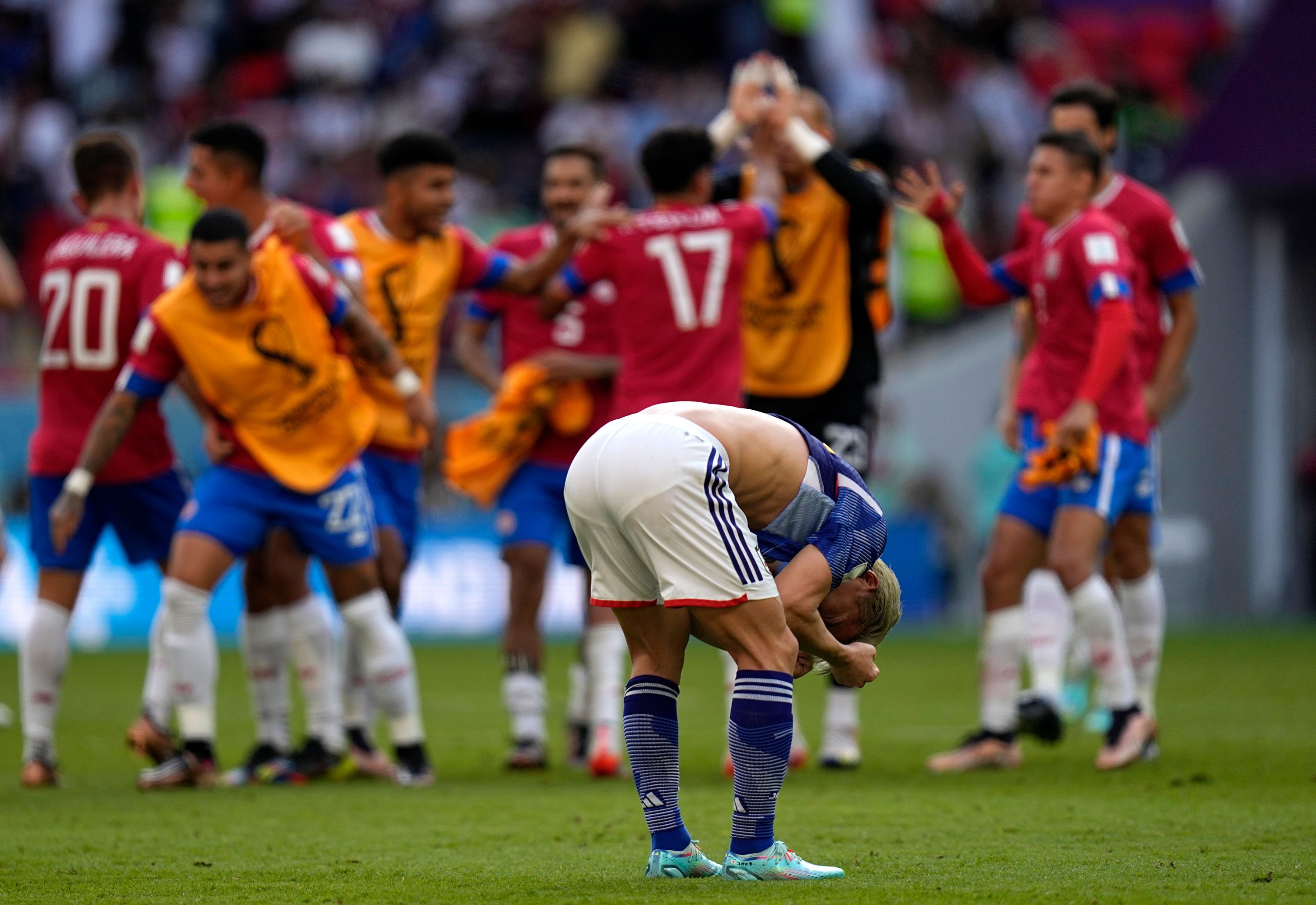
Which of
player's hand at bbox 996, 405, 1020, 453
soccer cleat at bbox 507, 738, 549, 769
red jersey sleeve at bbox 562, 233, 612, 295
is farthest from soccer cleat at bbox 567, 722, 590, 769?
player's hand at bbox 996, 405, 1020, 453

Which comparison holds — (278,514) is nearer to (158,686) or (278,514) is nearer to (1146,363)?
(158,686)

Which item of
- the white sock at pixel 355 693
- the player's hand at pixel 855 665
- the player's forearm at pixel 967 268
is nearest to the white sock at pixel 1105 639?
the player's forearm at pixel 967 268

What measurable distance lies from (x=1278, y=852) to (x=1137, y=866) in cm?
48

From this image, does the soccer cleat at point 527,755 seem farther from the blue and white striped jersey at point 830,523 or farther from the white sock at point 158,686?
the blue and white striped jersey at point 830,523

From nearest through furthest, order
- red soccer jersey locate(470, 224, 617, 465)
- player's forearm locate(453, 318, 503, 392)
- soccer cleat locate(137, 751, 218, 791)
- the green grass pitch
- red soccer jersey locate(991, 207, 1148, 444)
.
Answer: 1. the green grass pitch
2. soccer cleat locate(137, 751, 218, 791)
3. red soccer jersey locate(991, 207, 1148, 444)
4. red soccer jersey locate(470, 224, 617, 465)
5. player's forearm locate(453, 318, 503, 392)

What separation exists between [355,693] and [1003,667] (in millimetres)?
2868

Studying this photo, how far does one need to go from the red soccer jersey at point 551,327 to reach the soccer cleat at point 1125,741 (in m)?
2.66

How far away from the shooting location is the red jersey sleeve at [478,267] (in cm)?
800

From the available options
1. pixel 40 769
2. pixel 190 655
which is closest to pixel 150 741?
pixel 190 655

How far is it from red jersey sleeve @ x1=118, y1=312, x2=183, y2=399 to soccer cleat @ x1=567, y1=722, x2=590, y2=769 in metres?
2.52

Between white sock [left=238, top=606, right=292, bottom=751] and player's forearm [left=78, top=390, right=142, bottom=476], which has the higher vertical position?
player's forearm [left=78, top=390, right=142, bottom=476]

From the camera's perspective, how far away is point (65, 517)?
6738mm

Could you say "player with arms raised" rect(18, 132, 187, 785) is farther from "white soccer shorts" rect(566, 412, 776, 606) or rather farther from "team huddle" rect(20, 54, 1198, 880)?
"white soccer shorts" rect(566, 412, 776, 606)

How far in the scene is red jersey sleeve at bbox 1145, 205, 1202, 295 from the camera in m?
7.84
